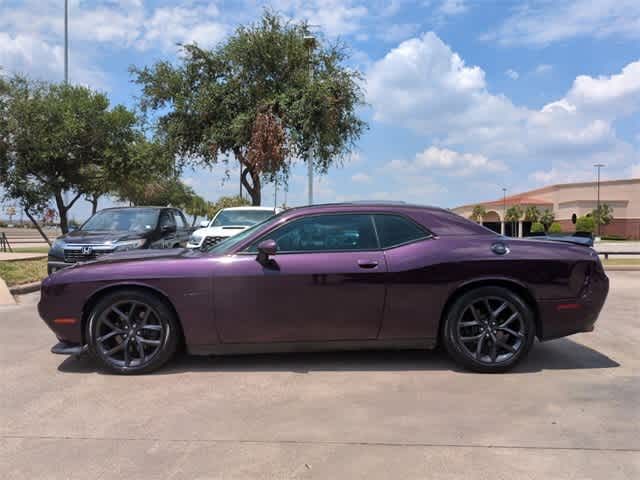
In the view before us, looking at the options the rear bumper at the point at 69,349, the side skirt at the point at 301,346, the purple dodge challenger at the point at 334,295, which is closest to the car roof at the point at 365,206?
the purple dodge challenger at the point at 334,295

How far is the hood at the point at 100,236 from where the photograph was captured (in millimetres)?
9797

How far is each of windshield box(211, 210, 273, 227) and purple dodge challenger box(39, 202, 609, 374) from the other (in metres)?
7.43

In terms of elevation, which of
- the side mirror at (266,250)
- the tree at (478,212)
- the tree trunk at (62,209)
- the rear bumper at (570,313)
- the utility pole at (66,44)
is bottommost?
the rear bumper at (570,313)

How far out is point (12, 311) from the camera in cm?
808

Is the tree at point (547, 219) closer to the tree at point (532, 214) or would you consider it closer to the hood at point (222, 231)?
the tree at point (532, 214)

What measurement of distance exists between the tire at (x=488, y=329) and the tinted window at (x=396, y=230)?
694 millimetres

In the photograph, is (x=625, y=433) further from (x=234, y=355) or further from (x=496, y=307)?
(x=234, y=355)

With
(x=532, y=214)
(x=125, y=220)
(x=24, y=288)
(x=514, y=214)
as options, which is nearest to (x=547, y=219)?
(x=532, y=214)

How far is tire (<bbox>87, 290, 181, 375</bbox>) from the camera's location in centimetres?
471

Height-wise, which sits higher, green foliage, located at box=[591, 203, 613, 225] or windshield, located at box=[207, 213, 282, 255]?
green foliage, located at box=[591, 203, 613, 225]

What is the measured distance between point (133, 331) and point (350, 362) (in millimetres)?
2005

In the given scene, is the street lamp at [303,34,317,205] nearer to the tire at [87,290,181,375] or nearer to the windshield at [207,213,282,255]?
the windshield at [207,213,282,255]

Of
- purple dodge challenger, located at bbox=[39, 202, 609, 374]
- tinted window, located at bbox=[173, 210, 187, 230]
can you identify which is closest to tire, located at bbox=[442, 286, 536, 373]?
purple dodge challenger, located at bbox=[39, 202, 609, 374]

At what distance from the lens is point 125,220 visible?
11250 millimetres
